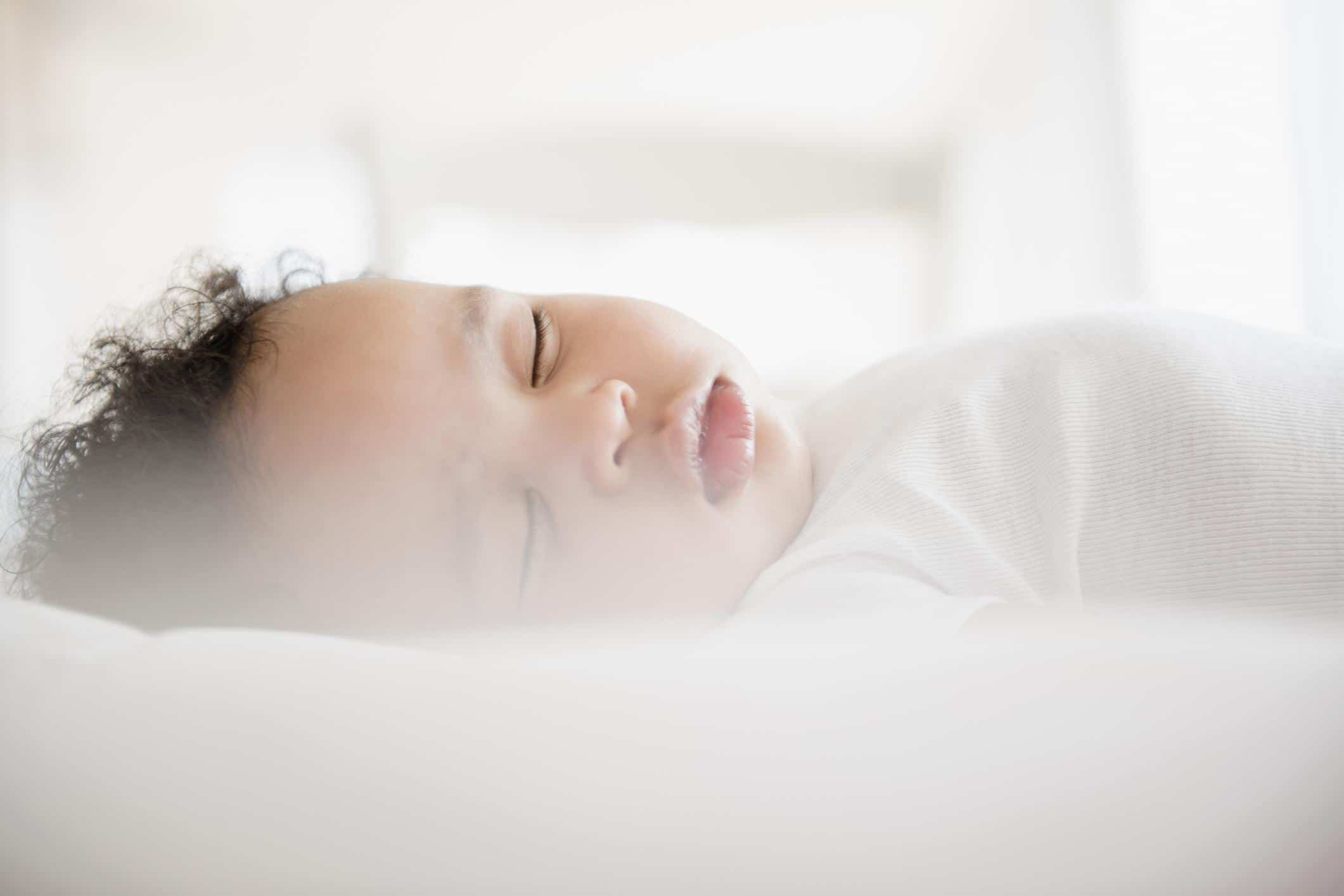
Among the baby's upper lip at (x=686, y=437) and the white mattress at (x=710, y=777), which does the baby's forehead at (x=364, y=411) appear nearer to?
the baby's upper lip at (x=686, y=437)

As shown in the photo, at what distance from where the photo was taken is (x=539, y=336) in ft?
2.36

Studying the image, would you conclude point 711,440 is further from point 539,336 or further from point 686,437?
point 539,336

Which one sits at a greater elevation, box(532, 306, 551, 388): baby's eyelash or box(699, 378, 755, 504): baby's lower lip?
box(532, 306, 551, 388): baby's eyelash

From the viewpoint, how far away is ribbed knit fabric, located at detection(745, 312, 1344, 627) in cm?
55

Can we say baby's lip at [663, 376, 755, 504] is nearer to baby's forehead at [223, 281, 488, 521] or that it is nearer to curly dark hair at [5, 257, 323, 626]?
baby's forehead at [223, 281, 488, 521]

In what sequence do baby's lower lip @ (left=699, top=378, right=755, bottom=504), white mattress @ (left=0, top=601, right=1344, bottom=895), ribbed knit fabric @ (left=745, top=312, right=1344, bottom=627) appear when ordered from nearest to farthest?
white mattress @ (left=0, top=601, right=1344, bottom=895) → ribbed knit fabric @ (left=745, top=312, right=1344, bottom=627) → baby's lower lip @ (left=699, top=378, right=755, bottom=504)

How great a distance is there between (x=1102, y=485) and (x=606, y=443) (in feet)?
1.10

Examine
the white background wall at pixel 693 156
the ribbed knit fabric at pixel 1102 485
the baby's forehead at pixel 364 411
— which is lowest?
the ribbed knit fabric at pixel 1102 485

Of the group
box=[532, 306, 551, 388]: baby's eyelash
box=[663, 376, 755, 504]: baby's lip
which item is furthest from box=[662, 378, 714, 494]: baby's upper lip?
box=[532, 306, 551, 388]: baby's eyelash

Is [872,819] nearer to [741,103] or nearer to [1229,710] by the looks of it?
[1229,710]

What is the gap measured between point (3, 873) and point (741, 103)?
5.75ft

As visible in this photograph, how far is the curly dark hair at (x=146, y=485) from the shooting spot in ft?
2.09

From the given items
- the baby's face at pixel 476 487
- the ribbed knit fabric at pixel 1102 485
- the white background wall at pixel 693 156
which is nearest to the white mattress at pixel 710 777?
the ribbed knit fabric at pixel 1102 485

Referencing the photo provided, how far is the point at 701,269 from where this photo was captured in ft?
5.96
